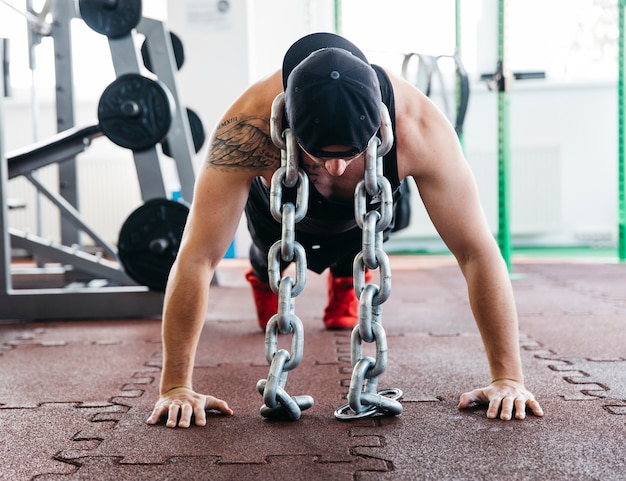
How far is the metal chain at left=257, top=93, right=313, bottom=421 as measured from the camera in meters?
1.11

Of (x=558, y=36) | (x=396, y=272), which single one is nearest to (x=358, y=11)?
(x=558, y=36)

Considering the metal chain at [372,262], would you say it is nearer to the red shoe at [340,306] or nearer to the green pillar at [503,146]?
the red shoe at [340,306]

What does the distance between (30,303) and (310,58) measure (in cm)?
198

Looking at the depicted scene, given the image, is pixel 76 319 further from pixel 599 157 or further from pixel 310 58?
pixel 599 157

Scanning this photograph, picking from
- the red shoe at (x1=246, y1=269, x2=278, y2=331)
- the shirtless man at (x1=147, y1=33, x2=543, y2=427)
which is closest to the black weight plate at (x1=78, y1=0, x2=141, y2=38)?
the red shoe at (x1=246, y1=269, x2=278, y2=331)

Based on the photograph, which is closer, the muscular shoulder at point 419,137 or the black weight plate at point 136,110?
the muscular shoulder at point 419,137

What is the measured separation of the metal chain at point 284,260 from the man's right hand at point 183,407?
0.66ft

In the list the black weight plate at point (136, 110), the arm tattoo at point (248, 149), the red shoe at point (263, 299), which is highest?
the black weight plate at point (136, 110)

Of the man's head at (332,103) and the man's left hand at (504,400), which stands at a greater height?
the man's head at (332,103)

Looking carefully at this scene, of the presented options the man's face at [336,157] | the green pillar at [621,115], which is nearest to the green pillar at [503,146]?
the green pillar at [621,115]

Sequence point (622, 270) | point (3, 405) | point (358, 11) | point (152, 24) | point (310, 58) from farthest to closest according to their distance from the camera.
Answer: point (358, 11) < point (622, 270) < point (152, 24) < point (3, 405) < point (310, 58)

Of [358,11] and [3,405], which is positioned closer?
[3,405]

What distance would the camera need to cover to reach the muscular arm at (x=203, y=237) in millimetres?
1326

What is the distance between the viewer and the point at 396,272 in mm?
4238
